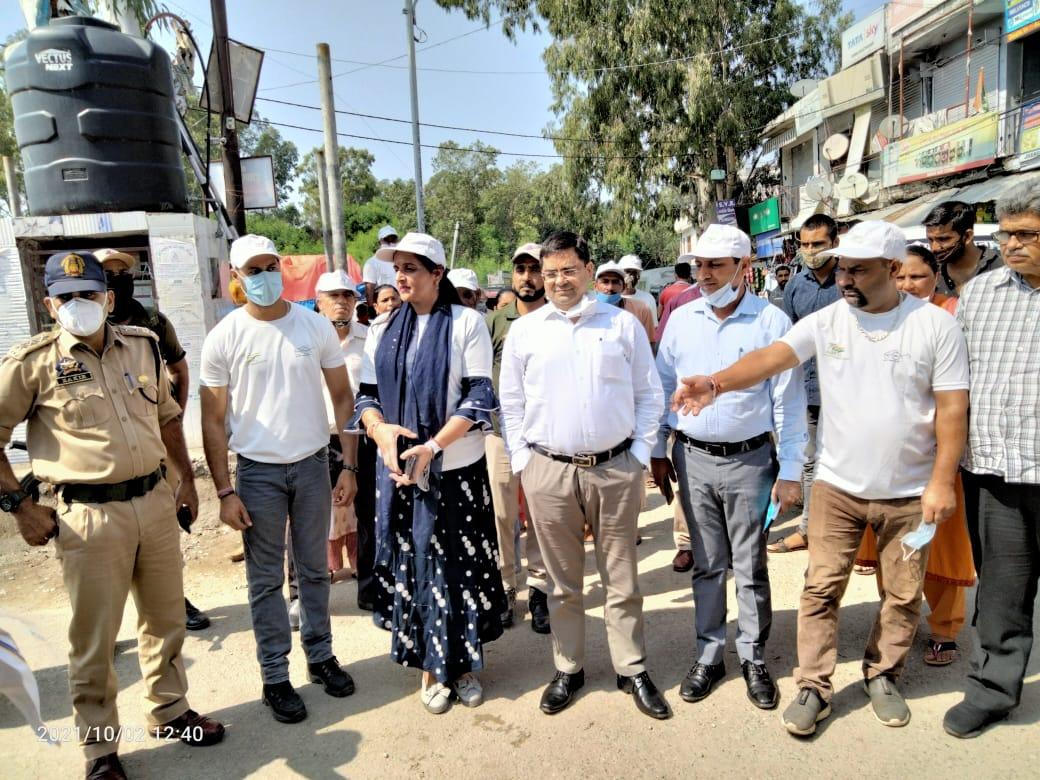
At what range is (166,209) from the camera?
710 centimetres

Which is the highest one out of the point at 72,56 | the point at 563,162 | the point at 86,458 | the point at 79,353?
the point at 563,162

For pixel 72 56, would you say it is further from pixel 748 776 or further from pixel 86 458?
pixel 748 776

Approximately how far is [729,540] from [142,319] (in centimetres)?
334

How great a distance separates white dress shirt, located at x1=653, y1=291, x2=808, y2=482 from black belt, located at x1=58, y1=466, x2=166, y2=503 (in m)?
2.17

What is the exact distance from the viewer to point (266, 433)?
2.98 m

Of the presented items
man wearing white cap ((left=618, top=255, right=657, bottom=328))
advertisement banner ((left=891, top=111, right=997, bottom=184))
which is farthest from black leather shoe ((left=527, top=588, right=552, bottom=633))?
advertisement banner ((left=891, top=111, right=997, bottom=184))

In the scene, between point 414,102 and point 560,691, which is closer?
point 560,691

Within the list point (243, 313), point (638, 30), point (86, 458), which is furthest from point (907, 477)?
point (638, 30)

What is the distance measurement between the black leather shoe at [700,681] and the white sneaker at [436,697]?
103 cm

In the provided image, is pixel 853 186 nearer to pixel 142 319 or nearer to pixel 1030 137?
pixel 1030 137

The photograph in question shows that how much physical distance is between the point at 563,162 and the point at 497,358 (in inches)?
689

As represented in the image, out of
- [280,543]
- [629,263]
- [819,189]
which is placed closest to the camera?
[280,543]

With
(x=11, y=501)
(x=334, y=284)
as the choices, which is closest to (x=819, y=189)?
(x=334, y=284)

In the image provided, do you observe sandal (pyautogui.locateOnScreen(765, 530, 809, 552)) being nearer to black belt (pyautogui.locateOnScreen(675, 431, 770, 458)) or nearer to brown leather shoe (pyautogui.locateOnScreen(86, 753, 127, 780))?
black belt (pyautogui.locateOnScreen(675, 431, 770, 458))
